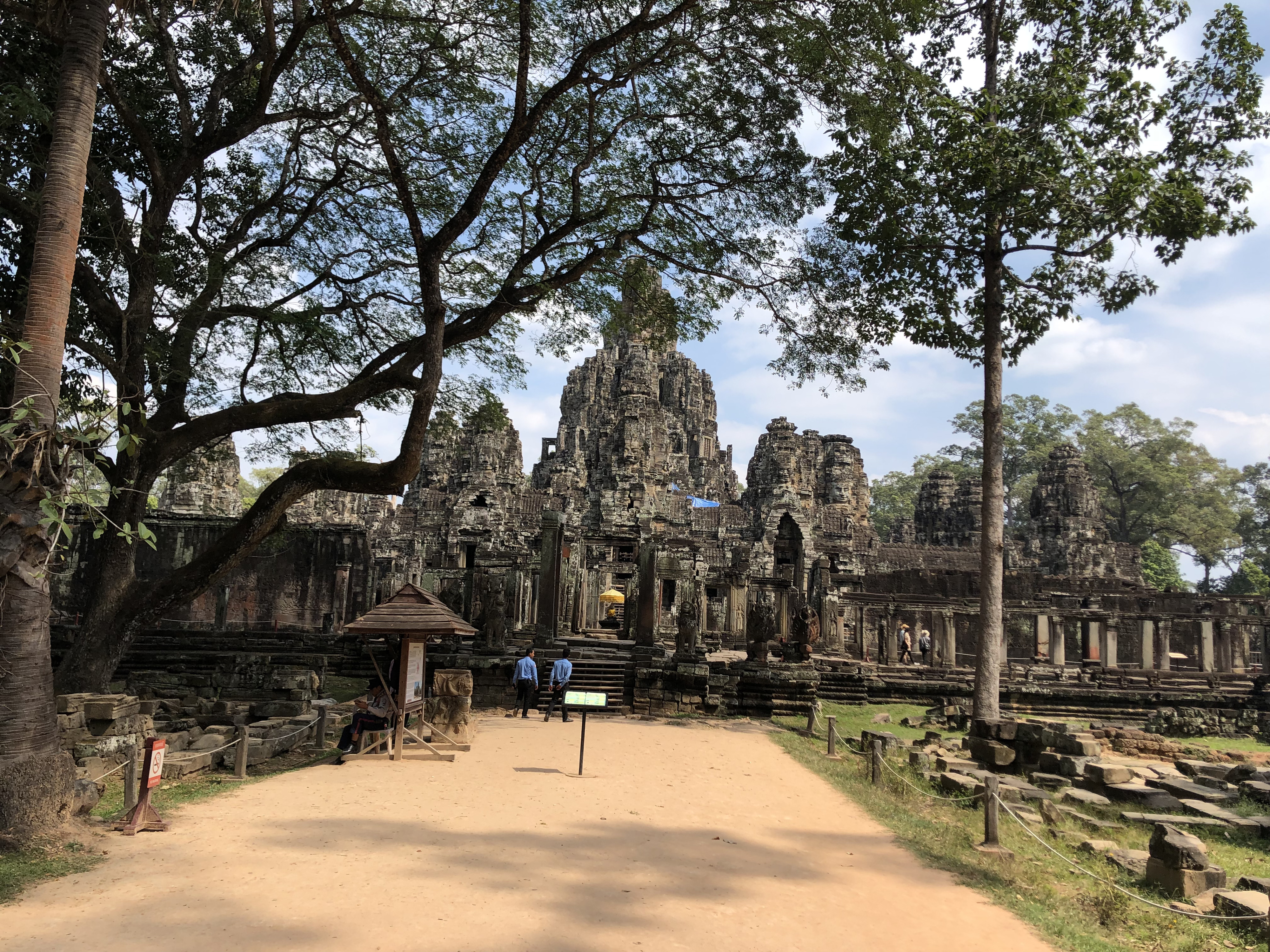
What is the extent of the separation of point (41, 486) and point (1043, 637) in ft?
85.6

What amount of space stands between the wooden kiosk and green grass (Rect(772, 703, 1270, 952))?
458 cm

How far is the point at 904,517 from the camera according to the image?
1591 inches

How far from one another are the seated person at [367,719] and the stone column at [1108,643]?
1631 centimetres

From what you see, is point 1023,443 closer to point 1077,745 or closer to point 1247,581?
point 1247,581

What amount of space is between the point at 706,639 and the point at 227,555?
13053mm

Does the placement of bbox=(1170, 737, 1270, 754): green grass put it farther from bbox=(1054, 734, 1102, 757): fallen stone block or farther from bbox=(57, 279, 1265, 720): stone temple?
bbox=(1054, 734, 1102, 757): fallen stone block

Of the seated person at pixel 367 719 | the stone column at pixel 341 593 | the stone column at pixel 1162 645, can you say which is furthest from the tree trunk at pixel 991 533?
the stone column at pixel 341 593

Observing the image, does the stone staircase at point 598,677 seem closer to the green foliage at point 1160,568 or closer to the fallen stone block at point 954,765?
the fallen stone block at point 954,765

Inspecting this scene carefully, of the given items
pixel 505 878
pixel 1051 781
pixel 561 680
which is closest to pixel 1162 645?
pixel 1051 781

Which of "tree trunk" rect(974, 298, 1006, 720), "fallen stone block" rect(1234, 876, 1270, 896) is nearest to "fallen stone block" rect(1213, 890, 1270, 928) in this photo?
"fallen stone block" rect(1234, 876, 1270, 896)

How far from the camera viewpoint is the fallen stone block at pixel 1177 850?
566cm

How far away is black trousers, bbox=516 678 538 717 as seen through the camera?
12.5 metres

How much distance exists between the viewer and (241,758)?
25.8 feet

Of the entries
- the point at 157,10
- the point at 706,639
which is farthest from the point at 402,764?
the point at 706,639
